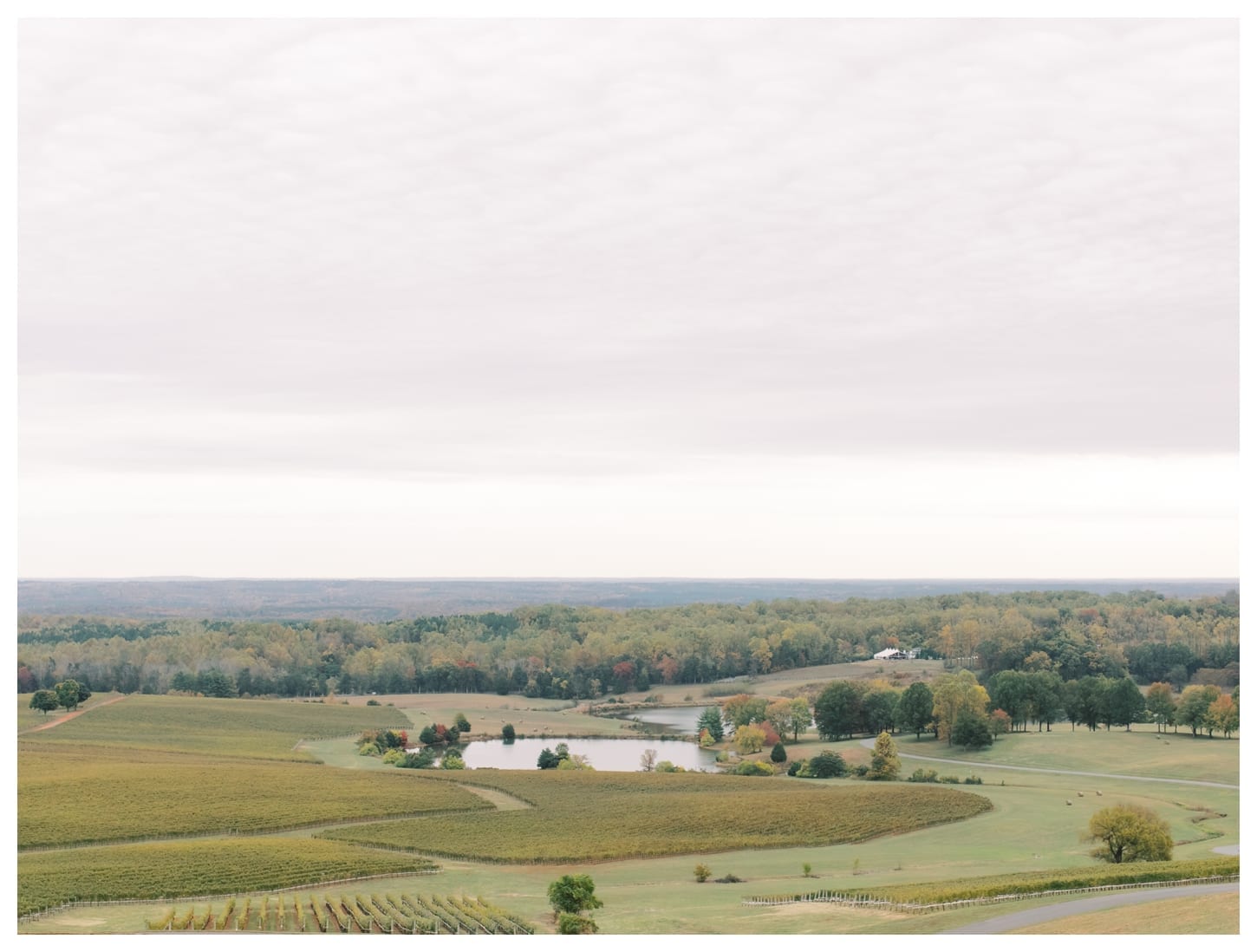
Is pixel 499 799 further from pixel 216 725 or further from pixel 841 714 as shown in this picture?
pixel 216 725

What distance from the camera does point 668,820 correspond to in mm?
57906

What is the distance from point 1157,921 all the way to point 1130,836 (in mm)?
13145

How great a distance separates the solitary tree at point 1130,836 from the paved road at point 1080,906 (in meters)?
5.47

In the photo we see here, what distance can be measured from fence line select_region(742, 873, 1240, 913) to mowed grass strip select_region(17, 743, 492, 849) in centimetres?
2858

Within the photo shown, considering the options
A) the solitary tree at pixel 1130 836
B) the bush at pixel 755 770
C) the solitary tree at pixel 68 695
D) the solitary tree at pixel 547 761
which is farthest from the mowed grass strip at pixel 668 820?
the solitary tree at pixel 68 695

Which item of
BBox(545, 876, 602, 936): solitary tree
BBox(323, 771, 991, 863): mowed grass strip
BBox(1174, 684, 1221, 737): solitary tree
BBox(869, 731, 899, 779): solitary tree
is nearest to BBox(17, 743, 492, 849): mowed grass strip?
BBox(323, 771, 991, 863): mowed grass strip

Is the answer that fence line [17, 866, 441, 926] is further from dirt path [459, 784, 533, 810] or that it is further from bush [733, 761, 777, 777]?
bush [733, 761, 777, 777]

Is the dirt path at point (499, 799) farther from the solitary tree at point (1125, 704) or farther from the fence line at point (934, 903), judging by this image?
the solitary tree at point (1125, 704)

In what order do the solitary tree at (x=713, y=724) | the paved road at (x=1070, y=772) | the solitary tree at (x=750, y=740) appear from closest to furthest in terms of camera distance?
the paved road at (x=1070, y=772), the solitary tree at (x=750, y=740), the solitary tree at (x=713, y=724)

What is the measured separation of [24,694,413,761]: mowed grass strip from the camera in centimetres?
8944

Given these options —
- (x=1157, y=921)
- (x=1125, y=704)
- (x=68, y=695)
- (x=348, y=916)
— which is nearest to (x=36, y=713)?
(x=68, y=695)

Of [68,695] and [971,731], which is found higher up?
[971,731]

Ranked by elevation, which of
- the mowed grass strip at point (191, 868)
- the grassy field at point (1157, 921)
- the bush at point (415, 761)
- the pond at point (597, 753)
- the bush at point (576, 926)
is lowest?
the pond at point (597, 753)

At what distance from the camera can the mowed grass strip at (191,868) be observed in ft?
136
